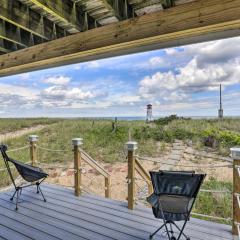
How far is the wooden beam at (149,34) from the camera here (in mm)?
1639

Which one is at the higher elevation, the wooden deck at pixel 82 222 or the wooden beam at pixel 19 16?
the wooden beam at pixel 19 16

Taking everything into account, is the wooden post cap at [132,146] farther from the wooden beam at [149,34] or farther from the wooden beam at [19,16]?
the wooden beam at [19,16]

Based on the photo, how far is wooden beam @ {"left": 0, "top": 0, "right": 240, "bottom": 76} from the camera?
1.64 m

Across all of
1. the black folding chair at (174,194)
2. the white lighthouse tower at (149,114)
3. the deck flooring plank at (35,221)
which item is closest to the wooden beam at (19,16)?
the black folding chair at (174,194)

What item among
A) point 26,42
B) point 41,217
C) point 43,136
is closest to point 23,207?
point 41,217

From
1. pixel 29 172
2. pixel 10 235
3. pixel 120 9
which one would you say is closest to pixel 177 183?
pixel 120 9

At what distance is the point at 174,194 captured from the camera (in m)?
2.34

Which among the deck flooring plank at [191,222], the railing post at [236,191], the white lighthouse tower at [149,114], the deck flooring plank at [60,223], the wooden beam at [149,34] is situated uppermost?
the wooden beam at [149,34]

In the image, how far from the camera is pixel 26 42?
2.88m

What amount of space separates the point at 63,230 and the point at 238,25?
8.00 feet

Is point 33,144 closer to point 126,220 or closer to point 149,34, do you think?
point 126,220

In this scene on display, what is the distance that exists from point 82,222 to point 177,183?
120cm

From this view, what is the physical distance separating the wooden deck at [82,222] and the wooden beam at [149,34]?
1.76m

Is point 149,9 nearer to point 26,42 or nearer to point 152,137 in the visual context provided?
point 26,42
